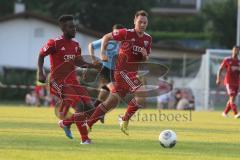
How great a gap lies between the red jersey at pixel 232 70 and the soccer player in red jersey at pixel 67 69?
12.6 m

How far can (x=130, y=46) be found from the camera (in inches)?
606

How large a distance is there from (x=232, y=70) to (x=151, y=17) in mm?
45545

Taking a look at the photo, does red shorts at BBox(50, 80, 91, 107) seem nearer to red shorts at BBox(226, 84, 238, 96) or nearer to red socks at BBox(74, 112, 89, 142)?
red socks at BBox(74, 112, 89, 142)

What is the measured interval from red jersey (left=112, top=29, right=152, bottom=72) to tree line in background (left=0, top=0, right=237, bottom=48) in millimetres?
47928

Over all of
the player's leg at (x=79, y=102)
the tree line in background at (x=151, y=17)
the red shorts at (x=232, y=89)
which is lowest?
the tree line in background at (x=151, y=17)

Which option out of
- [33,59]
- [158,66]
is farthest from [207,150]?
[33,59]

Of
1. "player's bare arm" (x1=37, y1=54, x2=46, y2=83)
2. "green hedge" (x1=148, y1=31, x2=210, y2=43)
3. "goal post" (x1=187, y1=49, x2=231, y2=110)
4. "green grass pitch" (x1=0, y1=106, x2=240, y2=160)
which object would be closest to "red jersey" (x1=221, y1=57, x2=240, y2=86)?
"green grass pitch" (x1=0, y1=106, x2=240, y2=160)

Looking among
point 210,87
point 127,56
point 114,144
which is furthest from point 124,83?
point 210,87

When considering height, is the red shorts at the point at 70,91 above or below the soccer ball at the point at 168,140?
above

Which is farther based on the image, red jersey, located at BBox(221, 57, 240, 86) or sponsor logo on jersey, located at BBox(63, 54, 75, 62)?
red jersey, located at BBox(221, 57, 240, 86)

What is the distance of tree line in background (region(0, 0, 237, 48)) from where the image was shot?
63.9m

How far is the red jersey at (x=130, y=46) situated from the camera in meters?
15.2

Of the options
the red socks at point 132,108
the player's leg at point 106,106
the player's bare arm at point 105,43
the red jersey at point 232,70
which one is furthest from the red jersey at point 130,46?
the red jersey at point 232,70

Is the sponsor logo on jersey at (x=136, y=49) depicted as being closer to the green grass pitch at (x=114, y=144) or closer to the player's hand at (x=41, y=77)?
the green grass pitch at (x=114, y=144)
